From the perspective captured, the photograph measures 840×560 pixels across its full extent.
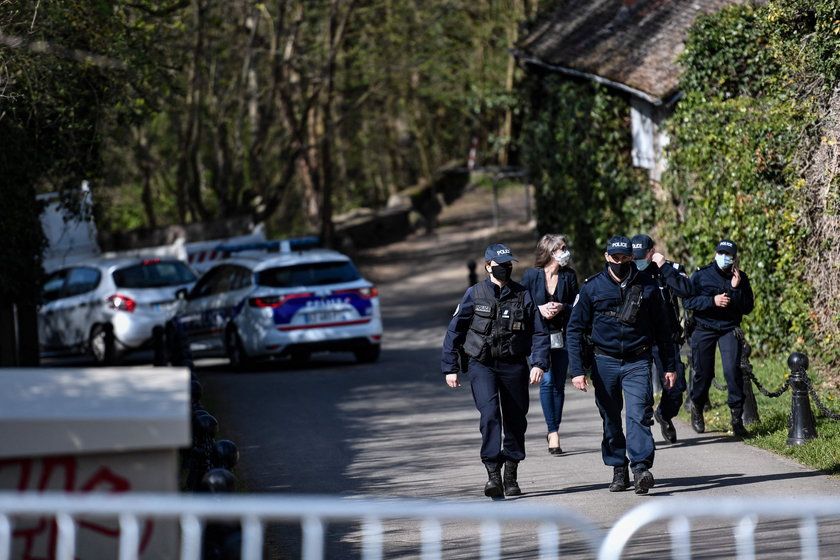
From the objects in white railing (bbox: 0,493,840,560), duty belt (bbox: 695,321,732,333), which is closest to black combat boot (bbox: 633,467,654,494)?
duty belt (bbox: 695,321,732,333)

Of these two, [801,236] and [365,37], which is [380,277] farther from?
[801,236]

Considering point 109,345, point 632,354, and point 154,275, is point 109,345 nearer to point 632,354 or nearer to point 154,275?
point 154,275

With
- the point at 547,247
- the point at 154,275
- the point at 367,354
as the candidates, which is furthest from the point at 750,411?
the point at 154,275

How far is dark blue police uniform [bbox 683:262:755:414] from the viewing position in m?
10.6

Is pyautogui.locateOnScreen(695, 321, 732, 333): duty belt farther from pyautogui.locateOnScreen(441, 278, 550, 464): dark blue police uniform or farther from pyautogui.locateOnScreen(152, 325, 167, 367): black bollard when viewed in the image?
pyautogui.locateOnScreen(152, 325, 167, 367): black bollard

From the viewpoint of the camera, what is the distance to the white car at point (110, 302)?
18.3m

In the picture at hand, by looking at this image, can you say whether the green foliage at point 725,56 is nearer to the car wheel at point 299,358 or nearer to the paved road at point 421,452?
the paved road at point 421,452

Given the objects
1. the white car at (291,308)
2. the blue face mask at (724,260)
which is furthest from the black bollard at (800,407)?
the white car at (291,308)

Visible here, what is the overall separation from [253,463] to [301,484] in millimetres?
1123

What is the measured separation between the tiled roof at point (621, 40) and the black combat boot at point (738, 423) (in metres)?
9.09

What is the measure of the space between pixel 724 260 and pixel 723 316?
1.66 feet

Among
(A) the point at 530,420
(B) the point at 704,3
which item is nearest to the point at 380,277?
(B) the point at 704,3

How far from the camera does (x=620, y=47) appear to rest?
21672 millimetres

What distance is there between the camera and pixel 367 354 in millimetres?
17922
